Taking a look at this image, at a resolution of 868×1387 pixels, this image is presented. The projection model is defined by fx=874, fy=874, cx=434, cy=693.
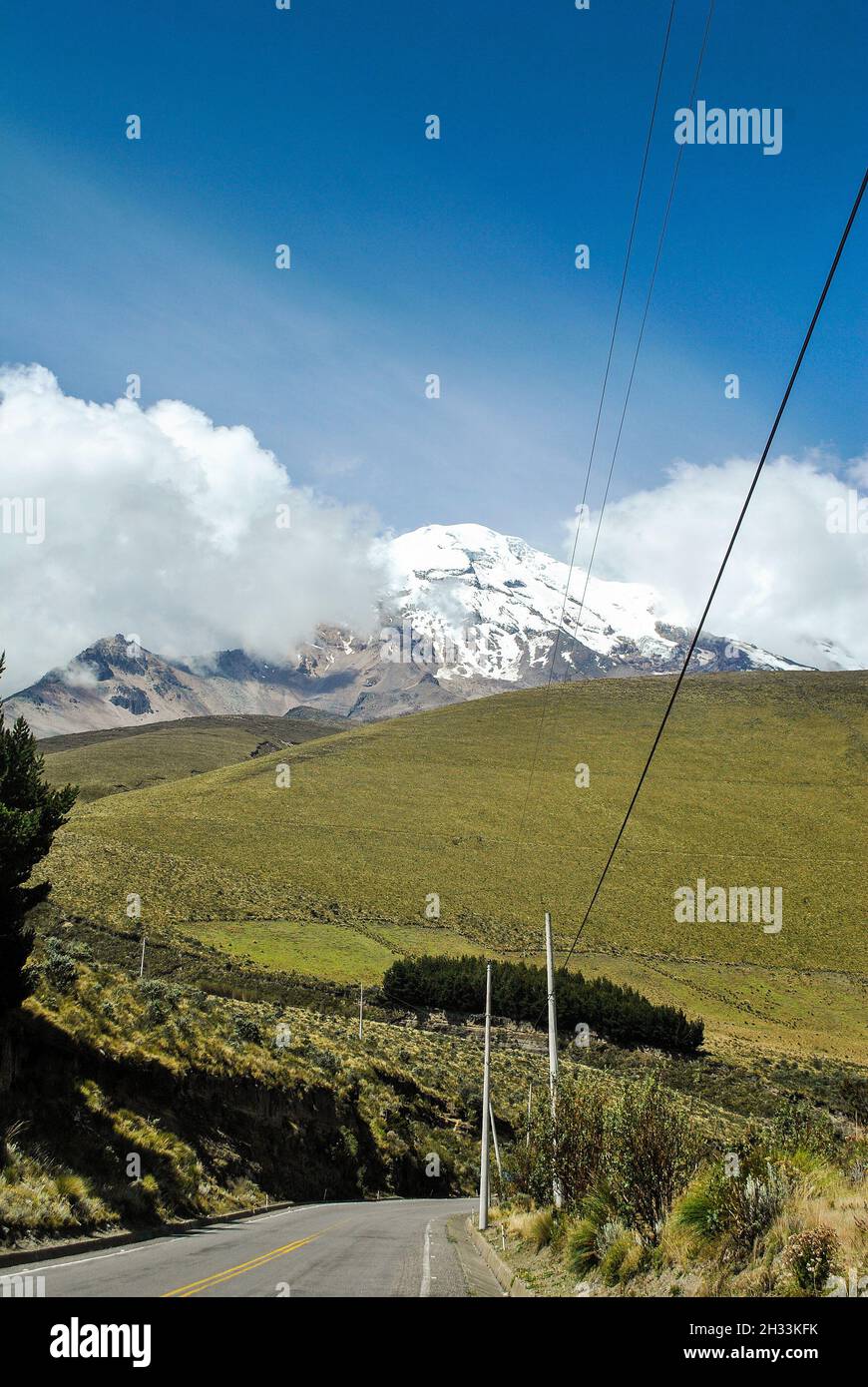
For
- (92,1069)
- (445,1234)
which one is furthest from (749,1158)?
(92,1069)

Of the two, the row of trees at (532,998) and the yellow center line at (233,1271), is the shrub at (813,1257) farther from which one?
the row of trees at (532,998)

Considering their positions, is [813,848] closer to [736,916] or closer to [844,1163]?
[736,916]

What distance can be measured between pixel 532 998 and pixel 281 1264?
65105 mm

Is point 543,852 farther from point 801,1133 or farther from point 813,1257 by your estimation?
point 813,1257

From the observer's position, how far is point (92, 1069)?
2309cm

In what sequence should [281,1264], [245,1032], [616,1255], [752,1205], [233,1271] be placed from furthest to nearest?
[245,1032] < [281,1264] < [233,1271] < [616,1255] < [752,1205]

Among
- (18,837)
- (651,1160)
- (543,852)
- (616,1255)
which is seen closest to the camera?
(616,1255)

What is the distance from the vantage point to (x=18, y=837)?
64.9 feet

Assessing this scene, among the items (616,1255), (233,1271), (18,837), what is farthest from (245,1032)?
(616,1255)

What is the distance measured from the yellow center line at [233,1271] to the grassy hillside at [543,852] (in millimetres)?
59717

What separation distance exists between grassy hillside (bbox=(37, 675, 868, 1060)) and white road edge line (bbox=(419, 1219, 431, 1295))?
56.4 meters

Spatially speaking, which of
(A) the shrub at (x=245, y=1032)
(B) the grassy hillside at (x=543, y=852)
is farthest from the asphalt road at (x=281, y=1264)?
(B) the grassy hillside at (x=543, y=852)

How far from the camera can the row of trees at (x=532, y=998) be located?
74188mm
